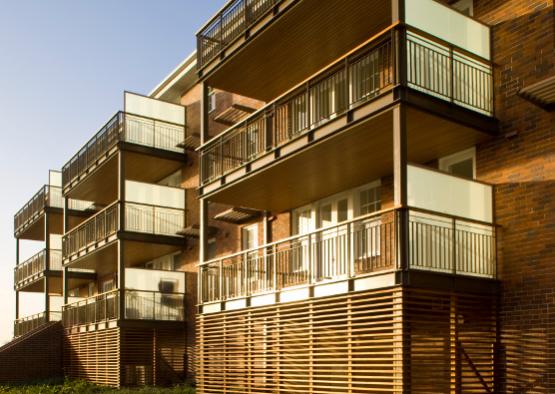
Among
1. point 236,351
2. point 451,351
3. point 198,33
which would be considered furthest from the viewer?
point 198,33

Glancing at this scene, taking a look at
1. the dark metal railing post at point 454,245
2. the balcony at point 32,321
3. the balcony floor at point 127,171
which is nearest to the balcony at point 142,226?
the balcony floor at point 127,171

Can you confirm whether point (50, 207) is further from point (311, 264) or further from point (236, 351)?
point (311, 264)

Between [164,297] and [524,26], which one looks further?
[164,297]

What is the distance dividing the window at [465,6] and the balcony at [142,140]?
14.3 meters

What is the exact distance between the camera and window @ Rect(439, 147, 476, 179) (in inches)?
585

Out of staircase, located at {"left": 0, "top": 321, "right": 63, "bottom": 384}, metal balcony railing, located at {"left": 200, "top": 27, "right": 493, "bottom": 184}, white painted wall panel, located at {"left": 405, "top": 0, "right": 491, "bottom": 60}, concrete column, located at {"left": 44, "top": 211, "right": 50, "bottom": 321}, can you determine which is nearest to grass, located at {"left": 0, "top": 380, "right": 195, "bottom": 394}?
staircase, located at {"left": 0, "top": 321, "right": 63, "bottom": 384}

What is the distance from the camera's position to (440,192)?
1332 centimetres

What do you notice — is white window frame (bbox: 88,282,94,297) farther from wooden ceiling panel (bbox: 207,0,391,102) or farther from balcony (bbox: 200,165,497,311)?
balcony (bbox: 200,165,497,311)

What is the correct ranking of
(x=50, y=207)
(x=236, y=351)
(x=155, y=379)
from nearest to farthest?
(x=236, y=351) < (x=155, y=379) < (x=50, y=207)

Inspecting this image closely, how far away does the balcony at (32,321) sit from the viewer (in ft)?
122

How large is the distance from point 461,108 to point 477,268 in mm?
2831

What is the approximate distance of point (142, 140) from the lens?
90.2 ft

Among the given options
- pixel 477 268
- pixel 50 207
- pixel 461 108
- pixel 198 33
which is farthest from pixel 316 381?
pixel 50 207

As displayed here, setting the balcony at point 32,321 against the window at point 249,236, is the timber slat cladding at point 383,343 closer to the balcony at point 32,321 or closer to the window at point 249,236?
the window at point 249,236
